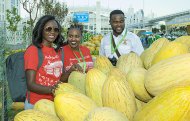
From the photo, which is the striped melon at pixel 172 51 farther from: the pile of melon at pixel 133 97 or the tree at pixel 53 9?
the tree at pixel 53 9

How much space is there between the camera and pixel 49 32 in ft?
9.78

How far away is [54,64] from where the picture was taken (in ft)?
9.57

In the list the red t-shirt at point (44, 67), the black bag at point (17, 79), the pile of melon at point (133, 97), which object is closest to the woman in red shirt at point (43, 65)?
the red t-shirt at point (44, 67)

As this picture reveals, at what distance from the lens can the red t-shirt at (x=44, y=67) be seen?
2.79 metres

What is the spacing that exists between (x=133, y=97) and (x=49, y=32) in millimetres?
1564

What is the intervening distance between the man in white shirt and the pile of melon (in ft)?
6.54

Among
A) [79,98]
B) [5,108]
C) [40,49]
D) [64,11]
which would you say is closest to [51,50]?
[40,49]

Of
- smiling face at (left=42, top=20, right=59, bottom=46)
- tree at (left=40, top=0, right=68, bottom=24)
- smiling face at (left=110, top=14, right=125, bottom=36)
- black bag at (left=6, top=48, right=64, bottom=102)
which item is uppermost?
tree at (left=40, top=0, right=68, bottom=24)

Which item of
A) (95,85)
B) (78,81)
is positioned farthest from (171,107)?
(78,81)

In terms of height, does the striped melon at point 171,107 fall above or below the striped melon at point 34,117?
above

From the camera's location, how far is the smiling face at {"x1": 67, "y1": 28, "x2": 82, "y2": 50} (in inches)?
145

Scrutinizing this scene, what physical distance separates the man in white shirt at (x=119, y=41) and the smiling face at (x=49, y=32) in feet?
3.86

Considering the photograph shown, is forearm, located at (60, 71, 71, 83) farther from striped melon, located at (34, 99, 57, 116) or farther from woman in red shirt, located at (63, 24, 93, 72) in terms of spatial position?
striped melon, located at (34, 99, 57, 116)

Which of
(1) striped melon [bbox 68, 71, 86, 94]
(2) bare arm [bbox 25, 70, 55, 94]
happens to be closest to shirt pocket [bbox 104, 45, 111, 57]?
(2) bare arm [bbox 25, 70, 55, 94]
